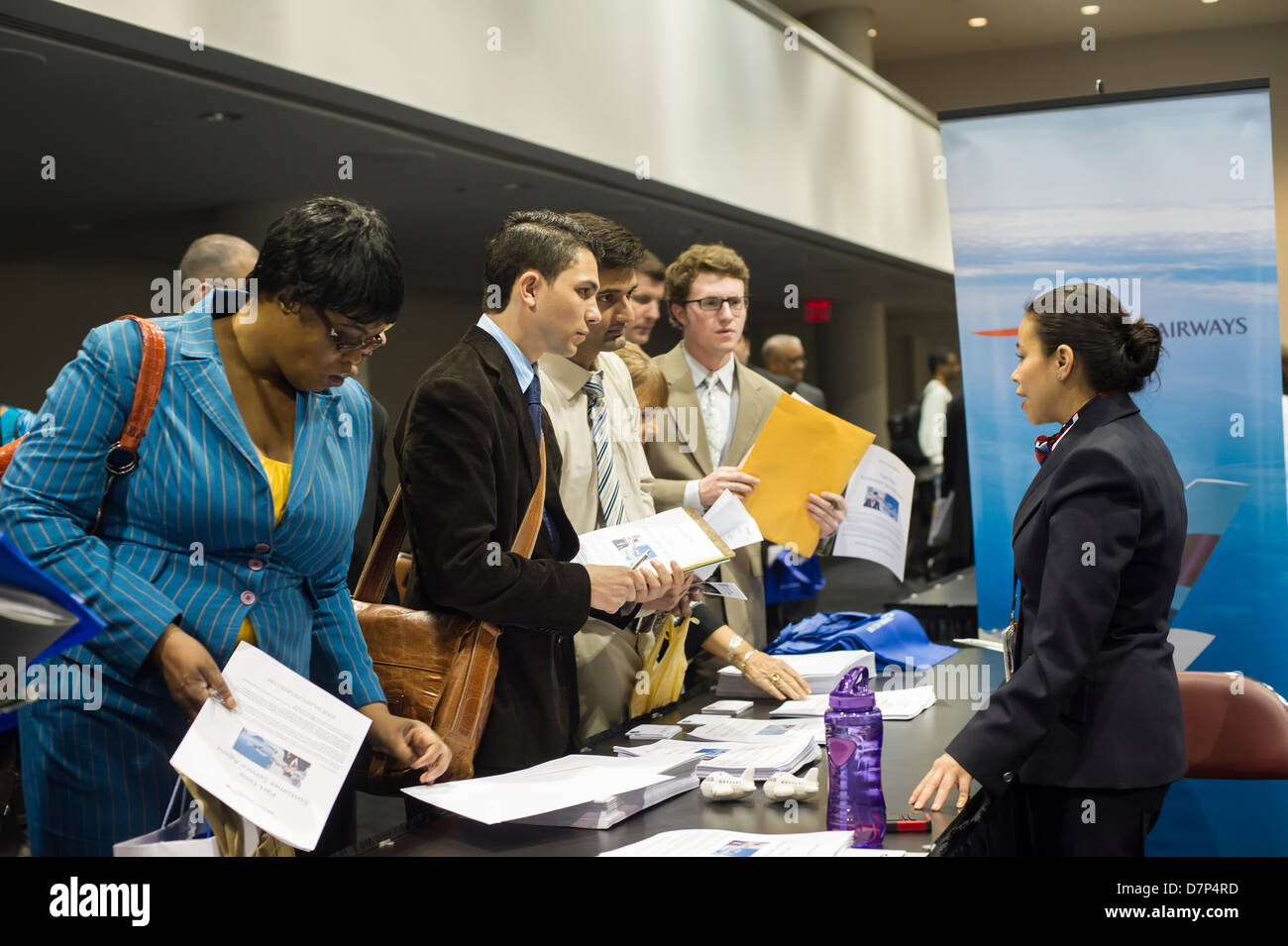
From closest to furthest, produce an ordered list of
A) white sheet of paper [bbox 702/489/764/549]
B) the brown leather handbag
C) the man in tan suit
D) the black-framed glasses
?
the black-framed glasses
the brown leather handbag
white sheet of paper [bbox 702/489/764/549]
the man in tan suit

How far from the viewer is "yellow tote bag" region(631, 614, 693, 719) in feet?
8.32

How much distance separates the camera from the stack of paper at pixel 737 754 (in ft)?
6.61

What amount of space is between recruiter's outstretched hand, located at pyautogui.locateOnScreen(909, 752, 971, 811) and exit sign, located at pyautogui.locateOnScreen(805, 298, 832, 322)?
38.3 ft

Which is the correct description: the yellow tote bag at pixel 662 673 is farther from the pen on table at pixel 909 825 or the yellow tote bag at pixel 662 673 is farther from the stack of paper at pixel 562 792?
the pen on table at pixel 909 825

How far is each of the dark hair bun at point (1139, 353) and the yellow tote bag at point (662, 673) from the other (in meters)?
1.05

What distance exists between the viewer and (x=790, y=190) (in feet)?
25.4

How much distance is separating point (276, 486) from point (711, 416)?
2.22 metres

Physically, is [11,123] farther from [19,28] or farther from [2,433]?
[2,433]

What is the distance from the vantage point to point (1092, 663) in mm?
1977

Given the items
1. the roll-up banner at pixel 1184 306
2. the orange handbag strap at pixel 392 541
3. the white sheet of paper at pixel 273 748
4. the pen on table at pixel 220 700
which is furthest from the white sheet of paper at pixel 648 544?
the roll-up banner at pixel 1184 306

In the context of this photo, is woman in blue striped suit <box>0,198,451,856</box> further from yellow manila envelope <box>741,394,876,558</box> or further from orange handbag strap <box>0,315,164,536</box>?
yellow manila envelope <box>741,394,876,558</box>

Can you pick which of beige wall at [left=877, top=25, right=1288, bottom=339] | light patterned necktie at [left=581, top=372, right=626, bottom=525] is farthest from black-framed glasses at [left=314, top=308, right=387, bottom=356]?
beige wall at [left=877, top=25, right=1288, bottom=339]
